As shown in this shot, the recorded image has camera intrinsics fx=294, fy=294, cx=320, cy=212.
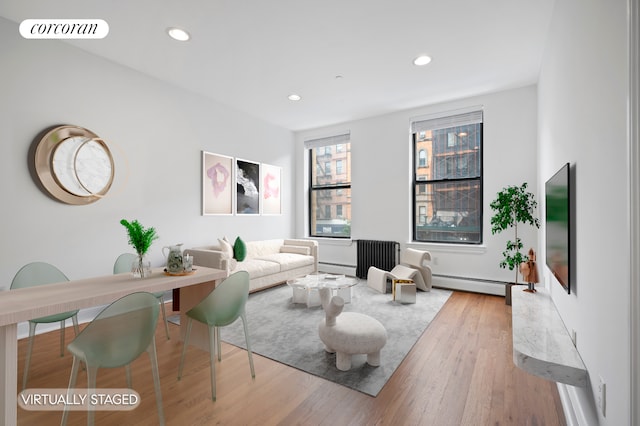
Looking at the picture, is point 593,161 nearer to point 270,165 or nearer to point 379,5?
point 379,5

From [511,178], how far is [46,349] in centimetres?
564

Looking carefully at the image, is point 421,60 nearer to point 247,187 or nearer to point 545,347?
point 545,347

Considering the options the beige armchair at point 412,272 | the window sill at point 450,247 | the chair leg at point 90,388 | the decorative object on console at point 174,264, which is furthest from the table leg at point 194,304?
the window sill at point 450,247

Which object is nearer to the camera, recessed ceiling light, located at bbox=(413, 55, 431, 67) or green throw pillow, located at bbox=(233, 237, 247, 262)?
recessed ceiling light, located at bbox=(413, 55, 431, 67)

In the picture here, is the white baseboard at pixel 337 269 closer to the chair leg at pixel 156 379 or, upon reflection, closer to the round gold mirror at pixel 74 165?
the round gold mirror at pixel 74 165

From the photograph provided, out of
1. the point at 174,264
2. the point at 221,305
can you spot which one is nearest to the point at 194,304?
the point at 174,264

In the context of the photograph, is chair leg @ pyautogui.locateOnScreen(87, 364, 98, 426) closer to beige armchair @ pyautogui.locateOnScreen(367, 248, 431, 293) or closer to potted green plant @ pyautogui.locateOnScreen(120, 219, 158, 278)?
potted green plant @ pyautogui.locateOnScreen(120, 219, 158, 278)

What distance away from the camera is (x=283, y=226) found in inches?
237

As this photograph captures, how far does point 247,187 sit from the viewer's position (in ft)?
16.9

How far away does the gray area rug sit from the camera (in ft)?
7.30

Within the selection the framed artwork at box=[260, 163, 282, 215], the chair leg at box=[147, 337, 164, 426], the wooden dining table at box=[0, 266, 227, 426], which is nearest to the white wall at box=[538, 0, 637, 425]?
the chair leg at box=[147, 337, 164, 426]

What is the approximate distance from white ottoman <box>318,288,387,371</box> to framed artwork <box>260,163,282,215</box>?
3.45 metres

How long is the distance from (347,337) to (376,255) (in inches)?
121

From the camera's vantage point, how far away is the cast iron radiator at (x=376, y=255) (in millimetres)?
5023
